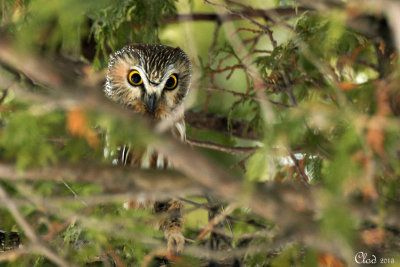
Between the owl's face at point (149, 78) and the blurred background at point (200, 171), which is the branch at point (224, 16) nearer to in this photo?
the owl's face at point (149, 78)

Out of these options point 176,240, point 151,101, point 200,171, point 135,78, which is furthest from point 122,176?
point 135,78

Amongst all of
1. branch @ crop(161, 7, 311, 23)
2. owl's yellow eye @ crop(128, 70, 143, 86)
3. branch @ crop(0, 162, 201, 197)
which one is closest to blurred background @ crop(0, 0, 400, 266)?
branch @ crop(0, 162, 201, 197)

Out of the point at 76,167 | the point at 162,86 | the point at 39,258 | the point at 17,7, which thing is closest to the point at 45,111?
the point at 76,167

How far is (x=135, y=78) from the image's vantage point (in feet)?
7.02

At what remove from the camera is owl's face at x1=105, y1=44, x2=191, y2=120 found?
6.79 ft

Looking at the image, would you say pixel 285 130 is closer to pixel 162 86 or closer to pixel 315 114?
pixel 315 114

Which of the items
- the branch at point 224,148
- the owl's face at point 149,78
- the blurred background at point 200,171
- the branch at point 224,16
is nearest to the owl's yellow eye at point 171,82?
the owl's face at point 149,78

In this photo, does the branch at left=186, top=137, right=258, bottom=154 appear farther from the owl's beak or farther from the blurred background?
the blurred background

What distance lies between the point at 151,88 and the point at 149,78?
45mm

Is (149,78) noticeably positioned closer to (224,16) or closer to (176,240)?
(176,240)

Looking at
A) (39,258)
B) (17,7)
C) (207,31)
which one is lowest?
(39,258)

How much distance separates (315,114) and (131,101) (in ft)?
4.25

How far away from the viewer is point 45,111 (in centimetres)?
102

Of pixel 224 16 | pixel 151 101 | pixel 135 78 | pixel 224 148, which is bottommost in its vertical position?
pixel 224 148
